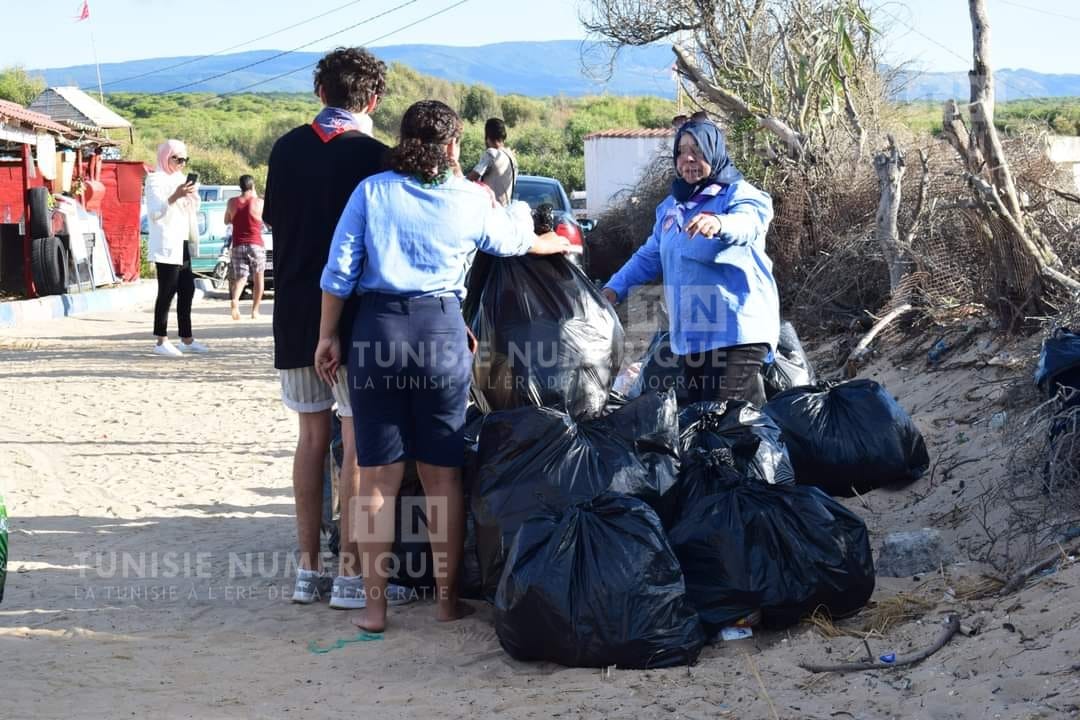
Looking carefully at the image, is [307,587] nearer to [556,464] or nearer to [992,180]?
[556,464]

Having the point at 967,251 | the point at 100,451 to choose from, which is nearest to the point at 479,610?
the point at 100,451

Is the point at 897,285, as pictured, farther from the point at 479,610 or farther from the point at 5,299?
the point at 5,299

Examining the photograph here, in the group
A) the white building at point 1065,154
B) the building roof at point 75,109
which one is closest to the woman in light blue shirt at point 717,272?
the white building at point 1065,154

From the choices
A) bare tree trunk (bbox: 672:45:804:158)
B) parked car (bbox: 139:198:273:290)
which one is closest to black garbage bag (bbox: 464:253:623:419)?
bare tree trunk (bbox: 672:45:804:158)

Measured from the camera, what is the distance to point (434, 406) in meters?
3.84

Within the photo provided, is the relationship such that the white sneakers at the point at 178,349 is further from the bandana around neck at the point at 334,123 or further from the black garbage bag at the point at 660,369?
the bandana around neck at the point at 334,123

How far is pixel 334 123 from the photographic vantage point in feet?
13.1

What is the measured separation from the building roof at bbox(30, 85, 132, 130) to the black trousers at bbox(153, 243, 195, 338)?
13305 millimetres

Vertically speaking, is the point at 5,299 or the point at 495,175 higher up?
the point at 495,175

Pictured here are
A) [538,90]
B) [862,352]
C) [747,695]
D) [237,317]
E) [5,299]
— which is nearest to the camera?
[747,695]

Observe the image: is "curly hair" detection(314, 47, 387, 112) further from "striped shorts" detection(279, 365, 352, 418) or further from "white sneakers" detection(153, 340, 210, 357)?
"white sneakers" detection(153, 340, 210, 357)

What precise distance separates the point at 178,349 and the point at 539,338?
7378 mm

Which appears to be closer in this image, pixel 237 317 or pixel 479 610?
pixel 479 610

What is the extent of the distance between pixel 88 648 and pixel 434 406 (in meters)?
1.30
